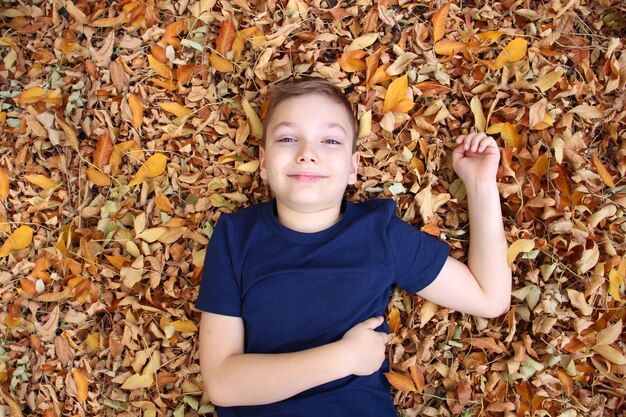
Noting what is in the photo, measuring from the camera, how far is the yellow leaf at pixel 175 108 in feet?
7.00

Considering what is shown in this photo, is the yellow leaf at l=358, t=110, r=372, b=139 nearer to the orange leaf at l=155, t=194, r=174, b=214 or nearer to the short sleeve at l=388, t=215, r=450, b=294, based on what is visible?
the short sleeve at l=388, t=215, r=450, b=294

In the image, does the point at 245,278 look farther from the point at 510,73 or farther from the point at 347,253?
the point at 510,73

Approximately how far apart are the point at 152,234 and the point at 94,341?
49cm

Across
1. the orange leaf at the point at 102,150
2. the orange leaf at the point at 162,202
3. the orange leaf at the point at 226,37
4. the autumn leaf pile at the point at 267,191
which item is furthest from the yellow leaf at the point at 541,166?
the orange leaf at the point at 102,150

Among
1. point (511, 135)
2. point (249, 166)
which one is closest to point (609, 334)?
point (511, 135)

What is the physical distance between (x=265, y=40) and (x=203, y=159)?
0.54 m

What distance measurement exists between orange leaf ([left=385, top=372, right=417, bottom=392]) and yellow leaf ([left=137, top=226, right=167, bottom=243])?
3.39 feet

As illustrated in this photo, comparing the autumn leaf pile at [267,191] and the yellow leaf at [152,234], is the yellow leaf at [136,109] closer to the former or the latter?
the autumn leaf pile at [267,191]

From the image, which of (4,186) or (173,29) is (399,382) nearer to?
(173,29)

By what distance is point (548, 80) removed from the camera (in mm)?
2002

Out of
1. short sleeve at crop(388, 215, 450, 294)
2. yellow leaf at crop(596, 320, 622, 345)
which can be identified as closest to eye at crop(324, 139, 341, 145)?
short sleeve at crop(388, 215, 450, 294)

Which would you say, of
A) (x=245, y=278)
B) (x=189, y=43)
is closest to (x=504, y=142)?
(x=245, y=278)

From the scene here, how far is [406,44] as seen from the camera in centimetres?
213

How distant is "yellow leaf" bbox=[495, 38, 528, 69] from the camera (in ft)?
6.68
